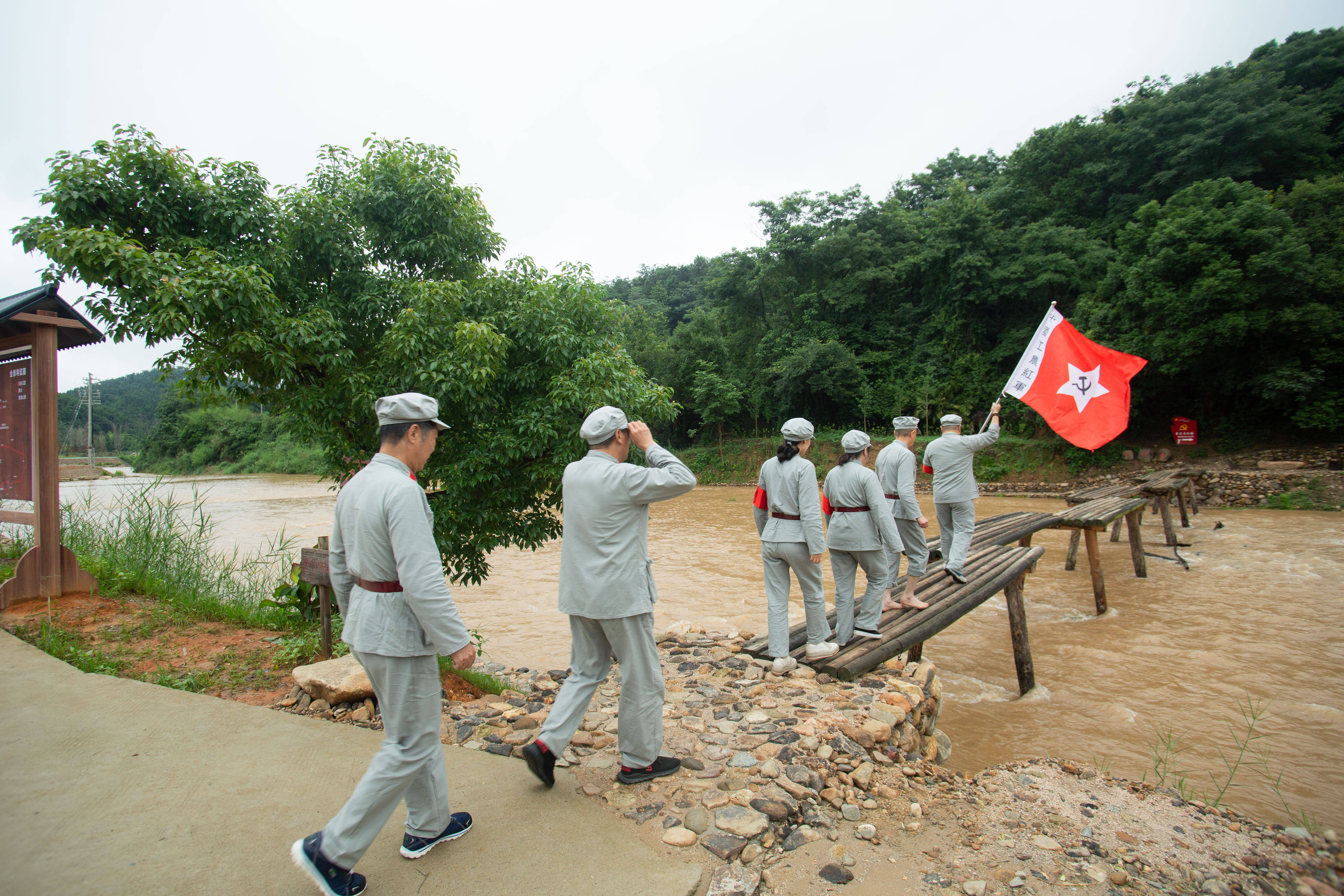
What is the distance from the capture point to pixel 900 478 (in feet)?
20.6

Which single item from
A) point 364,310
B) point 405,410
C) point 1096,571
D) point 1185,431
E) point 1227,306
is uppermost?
point 1227,306

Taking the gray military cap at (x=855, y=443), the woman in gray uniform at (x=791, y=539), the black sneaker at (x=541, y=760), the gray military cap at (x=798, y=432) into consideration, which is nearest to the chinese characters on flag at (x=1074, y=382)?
the gray military cap at (x=855, y=443)

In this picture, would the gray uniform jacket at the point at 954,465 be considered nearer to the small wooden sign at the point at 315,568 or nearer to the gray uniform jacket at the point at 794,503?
the gray uniform jacket at the point at 794,503

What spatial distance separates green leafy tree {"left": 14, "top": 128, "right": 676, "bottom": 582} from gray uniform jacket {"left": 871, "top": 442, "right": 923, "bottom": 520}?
2396 mm

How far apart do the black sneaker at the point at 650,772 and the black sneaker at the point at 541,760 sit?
365mm

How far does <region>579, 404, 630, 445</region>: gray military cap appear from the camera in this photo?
10.8 ft

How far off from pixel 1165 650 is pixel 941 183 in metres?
36.2

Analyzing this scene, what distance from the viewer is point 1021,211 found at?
29.8 metres

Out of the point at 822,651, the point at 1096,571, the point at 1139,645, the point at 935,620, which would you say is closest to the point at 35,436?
the point at 822,651

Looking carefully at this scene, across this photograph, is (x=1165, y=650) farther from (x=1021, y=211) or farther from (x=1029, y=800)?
(x=1021, y=211)

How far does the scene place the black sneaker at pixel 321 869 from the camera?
222cm

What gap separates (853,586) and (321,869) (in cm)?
414

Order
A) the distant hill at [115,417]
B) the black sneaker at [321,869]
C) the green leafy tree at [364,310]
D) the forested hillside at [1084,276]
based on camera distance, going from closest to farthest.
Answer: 1. the black sneaker at [321,869]
2. the green leafy tree at [364,310]
3. the forested hillside at [1084,276]
4. the distant hill at [115,417]

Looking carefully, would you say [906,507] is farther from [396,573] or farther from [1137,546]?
[1137,546]
